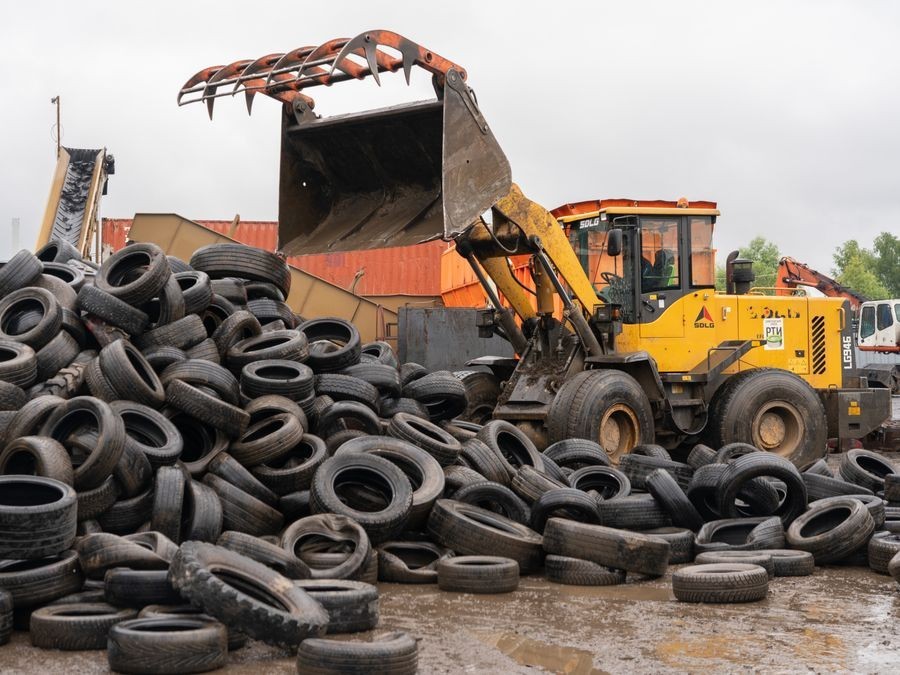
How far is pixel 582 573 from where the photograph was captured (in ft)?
24.1

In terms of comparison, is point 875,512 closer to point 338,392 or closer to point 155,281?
point 338,392

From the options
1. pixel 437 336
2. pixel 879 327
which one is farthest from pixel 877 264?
pixel 437 336

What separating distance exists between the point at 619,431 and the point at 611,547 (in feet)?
16.2

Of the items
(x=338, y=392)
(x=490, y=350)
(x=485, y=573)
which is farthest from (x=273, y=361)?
(x=490, y=350)

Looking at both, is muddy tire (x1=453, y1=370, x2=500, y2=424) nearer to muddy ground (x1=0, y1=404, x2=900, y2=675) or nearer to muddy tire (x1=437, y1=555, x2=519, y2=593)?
muddy ground (x1=0, y1=404, x2=900, y2=675)

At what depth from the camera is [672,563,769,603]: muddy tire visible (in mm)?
6691

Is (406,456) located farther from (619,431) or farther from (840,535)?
(619,431)

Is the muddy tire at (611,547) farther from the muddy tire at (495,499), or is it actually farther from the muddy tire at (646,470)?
the muddy tire at (646,470)

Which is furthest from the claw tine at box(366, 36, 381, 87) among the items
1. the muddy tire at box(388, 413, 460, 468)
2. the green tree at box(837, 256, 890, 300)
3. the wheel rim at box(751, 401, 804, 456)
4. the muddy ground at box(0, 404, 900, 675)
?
the green tree at box(837, 256, 890, 300)

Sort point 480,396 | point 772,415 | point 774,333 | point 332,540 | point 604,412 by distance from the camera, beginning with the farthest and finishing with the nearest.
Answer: point 774,333, point 480,396, point 772,415, point 604,412, point 332,540

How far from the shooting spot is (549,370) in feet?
42.4

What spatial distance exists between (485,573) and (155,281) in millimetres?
4100

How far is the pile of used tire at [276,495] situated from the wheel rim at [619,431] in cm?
118

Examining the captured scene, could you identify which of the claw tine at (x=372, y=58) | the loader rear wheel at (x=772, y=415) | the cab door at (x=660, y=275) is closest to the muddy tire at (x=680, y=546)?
the claw tine at (x=372, y=58)
